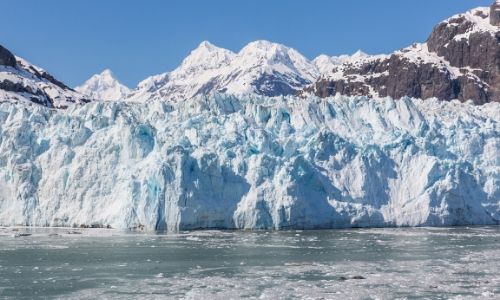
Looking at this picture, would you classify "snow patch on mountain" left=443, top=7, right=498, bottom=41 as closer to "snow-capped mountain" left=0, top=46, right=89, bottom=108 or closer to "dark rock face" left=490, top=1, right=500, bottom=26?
"dark rock face" left=490, top=1, right=500, bottom=26

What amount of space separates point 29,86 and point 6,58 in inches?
416

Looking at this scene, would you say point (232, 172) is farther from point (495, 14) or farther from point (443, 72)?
point (495, 14)

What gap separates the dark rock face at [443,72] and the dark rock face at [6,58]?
55.3 metres

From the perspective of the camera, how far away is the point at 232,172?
134ft

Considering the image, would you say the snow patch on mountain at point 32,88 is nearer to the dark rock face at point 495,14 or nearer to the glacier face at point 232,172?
the glacier face at point 232,172

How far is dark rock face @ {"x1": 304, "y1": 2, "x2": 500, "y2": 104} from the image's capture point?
4791 inches

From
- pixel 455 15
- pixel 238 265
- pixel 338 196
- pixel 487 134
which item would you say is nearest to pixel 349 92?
pixel 455 15

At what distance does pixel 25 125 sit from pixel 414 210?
2371 cm

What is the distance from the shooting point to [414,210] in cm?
4281

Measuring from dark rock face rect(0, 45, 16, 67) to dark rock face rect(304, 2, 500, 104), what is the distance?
5534 centimetres

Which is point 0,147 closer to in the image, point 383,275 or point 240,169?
point 240,169

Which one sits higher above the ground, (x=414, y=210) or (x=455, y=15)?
Answer: (x=455, y=15)

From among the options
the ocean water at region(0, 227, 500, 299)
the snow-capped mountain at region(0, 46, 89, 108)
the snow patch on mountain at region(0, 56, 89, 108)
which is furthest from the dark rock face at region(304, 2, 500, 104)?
the ocean water at region(0, 227, 500, 299)

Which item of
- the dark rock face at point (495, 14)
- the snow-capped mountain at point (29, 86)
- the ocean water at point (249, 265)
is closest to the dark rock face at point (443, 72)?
the dark rock face at point (495, 14)
